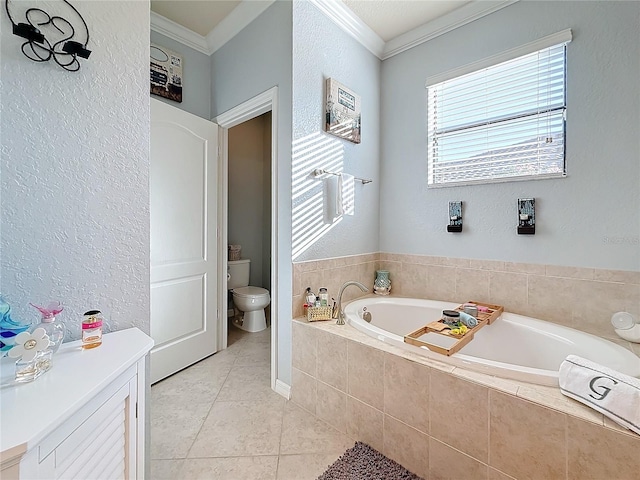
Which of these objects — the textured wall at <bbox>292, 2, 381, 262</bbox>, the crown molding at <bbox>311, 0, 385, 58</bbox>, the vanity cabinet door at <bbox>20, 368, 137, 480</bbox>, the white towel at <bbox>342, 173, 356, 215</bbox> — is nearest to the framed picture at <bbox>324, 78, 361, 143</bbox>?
the textured wall at <bbox>292, 2, 381, 262</bbox>

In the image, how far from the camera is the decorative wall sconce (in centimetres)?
85

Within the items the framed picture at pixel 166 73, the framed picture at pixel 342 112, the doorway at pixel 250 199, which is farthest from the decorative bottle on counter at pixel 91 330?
the doorway at pixel 250 199

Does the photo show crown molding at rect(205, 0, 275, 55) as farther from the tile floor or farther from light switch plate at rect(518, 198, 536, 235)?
the tile floor

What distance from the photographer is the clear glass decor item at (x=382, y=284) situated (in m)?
2.47

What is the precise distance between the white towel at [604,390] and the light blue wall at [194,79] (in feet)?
9.61

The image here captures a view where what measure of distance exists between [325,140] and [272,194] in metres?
0.58

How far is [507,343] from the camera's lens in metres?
1.81

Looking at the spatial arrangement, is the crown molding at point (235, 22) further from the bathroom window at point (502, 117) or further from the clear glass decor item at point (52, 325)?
the clear glass decor item at point (52, 325)

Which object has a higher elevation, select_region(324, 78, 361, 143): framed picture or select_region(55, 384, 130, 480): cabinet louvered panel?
select_region(324, 78, 361, 143): framed picture

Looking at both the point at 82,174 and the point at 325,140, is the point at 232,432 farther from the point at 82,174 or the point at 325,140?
the point at 325,140

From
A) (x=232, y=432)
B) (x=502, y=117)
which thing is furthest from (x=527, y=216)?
(x=232, y=432)

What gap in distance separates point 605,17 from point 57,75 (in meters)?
2.73

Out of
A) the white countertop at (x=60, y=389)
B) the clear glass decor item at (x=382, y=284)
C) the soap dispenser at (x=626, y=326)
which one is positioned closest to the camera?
the white countertop at (x=60, y=389)

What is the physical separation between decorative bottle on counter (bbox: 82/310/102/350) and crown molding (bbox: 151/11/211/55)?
7.60 feet
